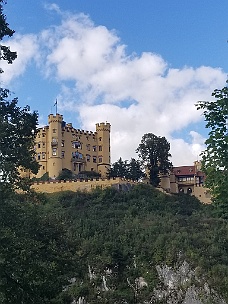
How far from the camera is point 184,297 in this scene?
34781 mm

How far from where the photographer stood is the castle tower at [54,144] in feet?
215

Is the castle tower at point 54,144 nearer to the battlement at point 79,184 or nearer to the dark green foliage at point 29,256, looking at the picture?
the battlement at point 79,184

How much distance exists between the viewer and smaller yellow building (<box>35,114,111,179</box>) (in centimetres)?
6631

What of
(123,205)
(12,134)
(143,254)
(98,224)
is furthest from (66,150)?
(12,134)

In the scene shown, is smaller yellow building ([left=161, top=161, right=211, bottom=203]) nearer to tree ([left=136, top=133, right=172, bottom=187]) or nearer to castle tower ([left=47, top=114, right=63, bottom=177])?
tree ([left=136, top=133, right=172, bottom=187])

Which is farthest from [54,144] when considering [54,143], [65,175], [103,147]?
[103,147]

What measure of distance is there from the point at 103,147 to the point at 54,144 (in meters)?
7.26

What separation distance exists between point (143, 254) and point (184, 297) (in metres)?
5.52

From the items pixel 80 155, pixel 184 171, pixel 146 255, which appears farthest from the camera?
pixel 184 171

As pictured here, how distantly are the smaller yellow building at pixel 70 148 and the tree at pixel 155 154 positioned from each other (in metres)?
6.90

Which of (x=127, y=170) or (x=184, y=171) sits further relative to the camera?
(x=184, y=171)

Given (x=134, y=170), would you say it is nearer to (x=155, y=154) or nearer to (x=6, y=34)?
(x=155, y=154)

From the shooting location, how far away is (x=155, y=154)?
64625 mm

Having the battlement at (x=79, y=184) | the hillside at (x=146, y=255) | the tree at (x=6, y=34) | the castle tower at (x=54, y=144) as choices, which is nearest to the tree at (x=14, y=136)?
the tree at (x=6, y=34)
